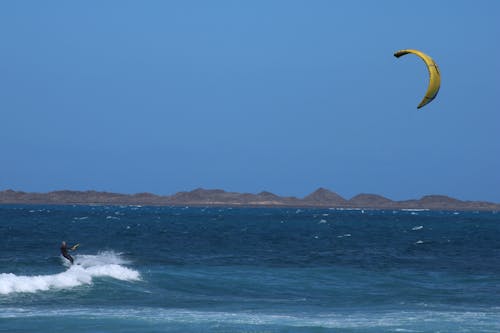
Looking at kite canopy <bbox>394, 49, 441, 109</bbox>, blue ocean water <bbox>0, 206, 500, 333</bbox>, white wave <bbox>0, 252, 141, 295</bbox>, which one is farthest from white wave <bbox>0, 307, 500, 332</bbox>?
kite canopy <bbox>394, 49, 441, 109</bbox>

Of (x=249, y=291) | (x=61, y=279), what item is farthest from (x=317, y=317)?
(x=61, y=279)

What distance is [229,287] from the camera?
36.3m

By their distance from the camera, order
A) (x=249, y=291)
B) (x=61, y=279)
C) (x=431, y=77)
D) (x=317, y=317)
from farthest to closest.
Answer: (x=249, y=291) < (x=61, y=279) < (x=317, y=317) < (x=431, y=77)

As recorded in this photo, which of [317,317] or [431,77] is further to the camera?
[317,317]

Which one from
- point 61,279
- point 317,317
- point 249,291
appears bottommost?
point 317,317

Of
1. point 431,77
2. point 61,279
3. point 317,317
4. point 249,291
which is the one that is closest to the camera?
point 431,77

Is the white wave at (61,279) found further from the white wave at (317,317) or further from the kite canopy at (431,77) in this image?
the kite canopy at (431,77)

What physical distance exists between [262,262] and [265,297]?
52.1 ft

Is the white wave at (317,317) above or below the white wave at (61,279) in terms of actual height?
below

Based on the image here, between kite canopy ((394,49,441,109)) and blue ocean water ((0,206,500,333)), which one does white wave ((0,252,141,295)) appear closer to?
blue ocean water ((0,206,500,333))

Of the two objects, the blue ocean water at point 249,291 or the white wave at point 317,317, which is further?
the blue ocean water at point 249,291

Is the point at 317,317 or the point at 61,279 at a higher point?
the point at 61,279

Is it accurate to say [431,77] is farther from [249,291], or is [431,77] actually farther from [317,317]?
[249,291]

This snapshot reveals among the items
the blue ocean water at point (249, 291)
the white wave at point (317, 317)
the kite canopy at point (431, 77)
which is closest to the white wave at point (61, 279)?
the blue ocean water at point (249, 291)
